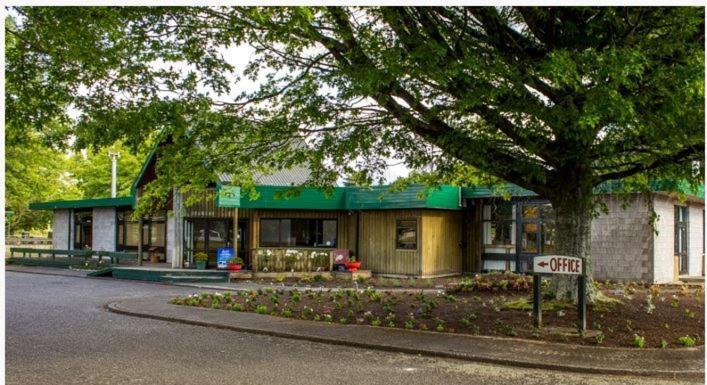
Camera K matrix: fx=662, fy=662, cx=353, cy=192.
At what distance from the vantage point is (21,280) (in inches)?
917

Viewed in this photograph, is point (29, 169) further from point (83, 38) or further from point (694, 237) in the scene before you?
point (694, 237)

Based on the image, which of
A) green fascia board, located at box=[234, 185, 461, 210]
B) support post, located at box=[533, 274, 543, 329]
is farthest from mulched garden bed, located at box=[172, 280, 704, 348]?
green fascia board, located at box=[234, 185, 461, 210]

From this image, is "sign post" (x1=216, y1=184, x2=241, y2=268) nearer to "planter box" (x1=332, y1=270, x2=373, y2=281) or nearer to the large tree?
"planter box" (x1=332, y1=270, x2=373, y2=281)

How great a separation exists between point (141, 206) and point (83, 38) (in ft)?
18.5

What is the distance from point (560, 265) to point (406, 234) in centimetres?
1498

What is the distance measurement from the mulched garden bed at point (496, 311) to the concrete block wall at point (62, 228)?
23.4 metres

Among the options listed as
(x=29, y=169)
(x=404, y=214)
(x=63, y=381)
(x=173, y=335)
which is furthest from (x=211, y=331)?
(x=29, y=169)

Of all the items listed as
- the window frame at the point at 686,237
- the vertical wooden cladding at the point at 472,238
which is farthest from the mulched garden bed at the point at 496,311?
the vertical wooden cladding at the point at 472,238

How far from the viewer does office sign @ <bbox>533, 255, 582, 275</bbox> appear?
1014cm

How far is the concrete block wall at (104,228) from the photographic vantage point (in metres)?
33.1

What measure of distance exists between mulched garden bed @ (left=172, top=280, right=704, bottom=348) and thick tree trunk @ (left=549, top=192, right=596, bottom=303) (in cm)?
41

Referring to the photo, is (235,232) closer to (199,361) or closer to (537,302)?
(537,302)

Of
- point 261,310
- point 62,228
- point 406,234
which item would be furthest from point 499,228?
point 62,228

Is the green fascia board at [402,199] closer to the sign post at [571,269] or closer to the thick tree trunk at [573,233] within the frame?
the thick tree trunk at [573,233]
